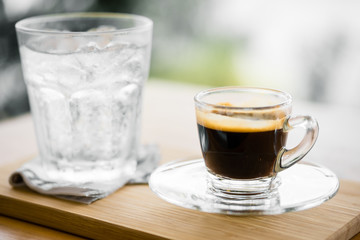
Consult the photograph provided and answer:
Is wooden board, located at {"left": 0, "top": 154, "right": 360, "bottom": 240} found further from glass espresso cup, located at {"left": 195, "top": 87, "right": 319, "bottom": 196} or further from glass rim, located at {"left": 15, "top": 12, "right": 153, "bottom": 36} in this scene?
glass rim, located at {"left": 15, "top": 12, "right": 153, "bottom": 36}

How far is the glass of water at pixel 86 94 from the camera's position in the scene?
810mm

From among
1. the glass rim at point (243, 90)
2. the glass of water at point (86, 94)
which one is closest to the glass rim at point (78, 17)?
the glass of water at point (86, 94)

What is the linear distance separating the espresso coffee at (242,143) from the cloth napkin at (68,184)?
0.52 feet

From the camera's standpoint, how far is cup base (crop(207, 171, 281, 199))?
0.73 metres

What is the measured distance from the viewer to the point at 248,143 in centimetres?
71

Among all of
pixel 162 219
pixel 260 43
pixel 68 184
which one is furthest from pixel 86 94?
pixel 260 43

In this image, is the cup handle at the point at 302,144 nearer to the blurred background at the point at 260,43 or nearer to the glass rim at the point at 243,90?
the glass rim at the point at 243,90

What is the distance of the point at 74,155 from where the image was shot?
859 millimetres

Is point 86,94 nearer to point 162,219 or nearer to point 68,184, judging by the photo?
point 68,184

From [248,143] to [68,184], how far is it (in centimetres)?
27

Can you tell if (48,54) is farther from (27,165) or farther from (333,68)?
(333,68)

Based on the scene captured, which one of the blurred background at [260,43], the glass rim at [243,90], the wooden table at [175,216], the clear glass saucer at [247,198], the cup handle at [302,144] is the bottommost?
the blurred background at [260,43]

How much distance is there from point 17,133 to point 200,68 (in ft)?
5.97

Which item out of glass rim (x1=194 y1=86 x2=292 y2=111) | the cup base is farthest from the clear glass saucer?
glass rim (x1=194 y1=86 x2=292 y2=111)
